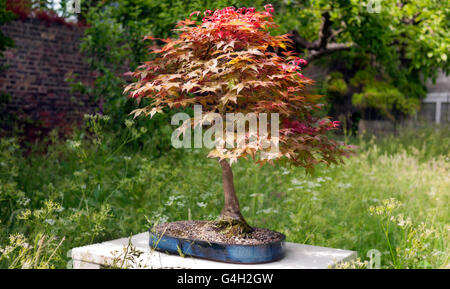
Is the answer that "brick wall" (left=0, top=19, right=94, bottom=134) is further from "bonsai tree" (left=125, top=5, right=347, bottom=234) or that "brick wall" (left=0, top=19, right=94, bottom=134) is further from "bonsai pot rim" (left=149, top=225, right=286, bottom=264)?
"bonsai pot rim" (left=149, top=225, right=286, bottom=264)

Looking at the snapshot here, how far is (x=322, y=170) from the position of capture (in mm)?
5121

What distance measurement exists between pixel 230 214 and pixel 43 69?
19.8ft

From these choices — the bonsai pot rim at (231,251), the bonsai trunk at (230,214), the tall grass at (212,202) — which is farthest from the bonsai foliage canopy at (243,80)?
the tall grass at (212,202)

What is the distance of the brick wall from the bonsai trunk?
4.98 meters

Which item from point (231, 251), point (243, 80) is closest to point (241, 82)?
point (243, 80)

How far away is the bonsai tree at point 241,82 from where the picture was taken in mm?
2412

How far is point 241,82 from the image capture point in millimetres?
2422

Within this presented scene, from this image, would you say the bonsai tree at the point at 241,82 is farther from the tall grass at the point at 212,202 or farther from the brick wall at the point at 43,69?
the brick wall at the point at 43,69

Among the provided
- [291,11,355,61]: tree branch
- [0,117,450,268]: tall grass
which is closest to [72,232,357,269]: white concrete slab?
[0,117,450,268]: tall grass

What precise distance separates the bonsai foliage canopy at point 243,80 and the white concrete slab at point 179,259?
59 centimetres

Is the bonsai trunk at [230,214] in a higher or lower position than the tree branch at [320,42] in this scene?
lower

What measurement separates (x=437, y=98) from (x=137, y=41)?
851 cm

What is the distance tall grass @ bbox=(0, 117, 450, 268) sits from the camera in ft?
10.9

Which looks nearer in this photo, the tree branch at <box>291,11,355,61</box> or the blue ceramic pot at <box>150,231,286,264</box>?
the blue ceramic pot at <box>150,231,286,264</box>
